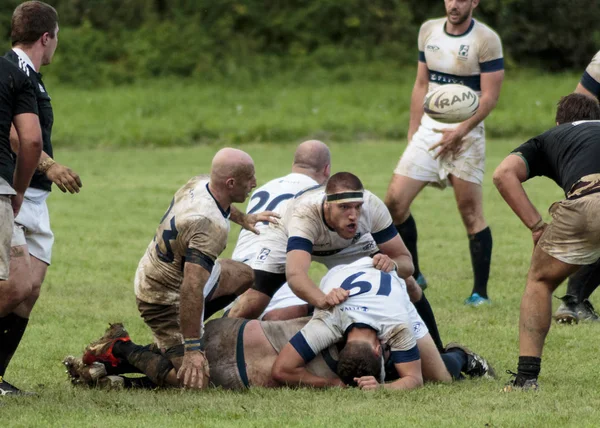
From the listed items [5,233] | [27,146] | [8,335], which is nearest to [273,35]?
[8,335]

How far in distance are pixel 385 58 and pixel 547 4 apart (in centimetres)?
494

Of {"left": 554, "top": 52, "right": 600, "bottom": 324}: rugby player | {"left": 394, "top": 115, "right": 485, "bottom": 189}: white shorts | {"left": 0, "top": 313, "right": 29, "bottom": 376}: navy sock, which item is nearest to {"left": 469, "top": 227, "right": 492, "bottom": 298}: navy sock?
{"left": 394, "top": 115, "right": 485, "bottom": 189}: white shorts

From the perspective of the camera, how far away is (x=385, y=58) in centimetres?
2884

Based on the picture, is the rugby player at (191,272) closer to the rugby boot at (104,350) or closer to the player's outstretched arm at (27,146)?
the rugby boot at (104,350)

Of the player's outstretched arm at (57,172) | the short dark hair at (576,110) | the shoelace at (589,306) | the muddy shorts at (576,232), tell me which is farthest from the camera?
the shoelace at (589,306)

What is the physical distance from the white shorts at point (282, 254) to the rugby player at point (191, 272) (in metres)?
0.65

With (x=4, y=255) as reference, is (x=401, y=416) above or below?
below

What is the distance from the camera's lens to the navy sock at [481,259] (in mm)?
9391

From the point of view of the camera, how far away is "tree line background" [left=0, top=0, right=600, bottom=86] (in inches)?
1087

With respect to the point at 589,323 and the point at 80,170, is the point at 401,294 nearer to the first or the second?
the point at 589,323

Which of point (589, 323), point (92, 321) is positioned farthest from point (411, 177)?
point (92, 321)

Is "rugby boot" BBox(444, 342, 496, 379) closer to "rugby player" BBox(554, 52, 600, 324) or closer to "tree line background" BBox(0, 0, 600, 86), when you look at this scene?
"rugby player" BBox(554, 52, 600, 324)

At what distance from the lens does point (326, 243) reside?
7328 mm

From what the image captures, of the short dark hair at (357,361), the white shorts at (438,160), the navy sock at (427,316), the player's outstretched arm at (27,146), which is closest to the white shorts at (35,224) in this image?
the player's outstretched arm at (27,146)
